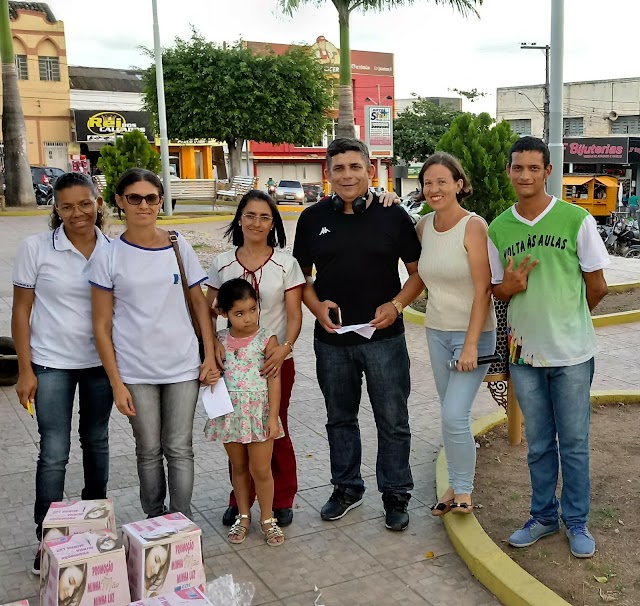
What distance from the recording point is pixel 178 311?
3811 millimetres

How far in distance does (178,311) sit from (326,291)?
2.61ft

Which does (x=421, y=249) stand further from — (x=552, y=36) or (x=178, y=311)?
(x=552, y=36)

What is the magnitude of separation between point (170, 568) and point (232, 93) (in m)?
31.3

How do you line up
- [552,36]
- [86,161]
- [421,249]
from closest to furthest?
[421,249] < [552,36] < [86,161]

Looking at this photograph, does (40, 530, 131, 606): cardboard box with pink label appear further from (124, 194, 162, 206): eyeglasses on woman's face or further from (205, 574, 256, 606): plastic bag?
(124, 194, 162, 206): eyeglasses on woman's face

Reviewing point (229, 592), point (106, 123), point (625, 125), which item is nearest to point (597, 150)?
point (625, 125)

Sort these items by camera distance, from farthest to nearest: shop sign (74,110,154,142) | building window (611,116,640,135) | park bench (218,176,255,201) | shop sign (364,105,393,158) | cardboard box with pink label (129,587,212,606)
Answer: building window (611,116,640,135)
shop sign (74,110,154,142)
park bench (218,176,255,201)
shop sign (364,105,393,158)
cardboard box with pink label (129,587,212,606)

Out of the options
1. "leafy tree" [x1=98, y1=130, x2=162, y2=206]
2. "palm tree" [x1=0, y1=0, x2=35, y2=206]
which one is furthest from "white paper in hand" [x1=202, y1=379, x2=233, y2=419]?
"palm tree" [x1=0, y1=0, x2=35, y2=206]

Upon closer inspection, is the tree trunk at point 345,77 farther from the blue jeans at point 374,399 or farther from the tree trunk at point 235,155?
the blue jeans at point 374,399

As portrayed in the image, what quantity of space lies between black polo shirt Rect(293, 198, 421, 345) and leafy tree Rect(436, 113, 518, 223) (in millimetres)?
5451

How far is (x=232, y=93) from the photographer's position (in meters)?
33.0

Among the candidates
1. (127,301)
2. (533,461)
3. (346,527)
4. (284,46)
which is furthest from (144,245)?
(284,46)

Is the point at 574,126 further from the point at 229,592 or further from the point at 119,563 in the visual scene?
the point at 119,563

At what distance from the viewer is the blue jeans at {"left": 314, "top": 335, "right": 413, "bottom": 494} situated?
4.20 meters
